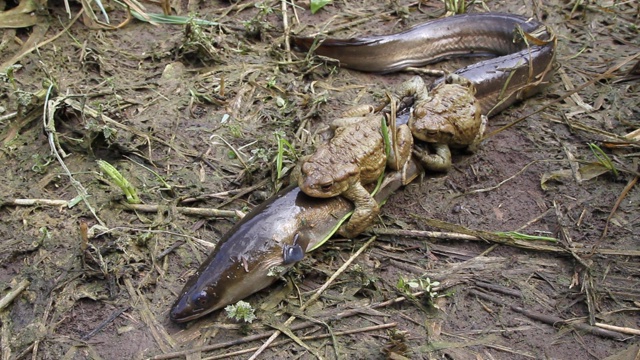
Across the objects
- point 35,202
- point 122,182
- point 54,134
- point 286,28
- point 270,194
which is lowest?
point 270,194

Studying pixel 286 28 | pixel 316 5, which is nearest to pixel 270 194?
pixel 286 28

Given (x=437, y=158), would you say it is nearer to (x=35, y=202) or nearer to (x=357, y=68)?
(x=357, y=68)

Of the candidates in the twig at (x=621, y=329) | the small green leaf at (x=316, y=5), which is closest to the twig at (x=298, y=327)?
the twig at (x=621, y=329)

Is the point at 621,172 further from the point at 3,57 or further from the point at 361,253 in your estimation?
the point at 3,57

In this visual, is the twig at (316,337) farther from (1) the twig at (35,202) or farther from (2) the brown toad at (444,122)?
(1) the twig at (35,202)

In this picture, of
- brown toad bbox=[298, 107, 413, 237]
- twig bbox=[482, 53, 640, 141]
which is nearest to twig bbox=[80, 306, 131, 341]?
brown toad bbox=[298, 107, 413, 237]

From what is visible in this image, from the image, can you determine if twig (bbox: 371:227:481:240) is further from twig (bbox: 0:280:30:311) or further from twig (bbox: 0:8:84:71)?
twig (bbox: 0:8:84:71)

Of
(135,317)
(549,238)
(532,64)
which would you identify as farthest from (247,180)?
(532,64)
